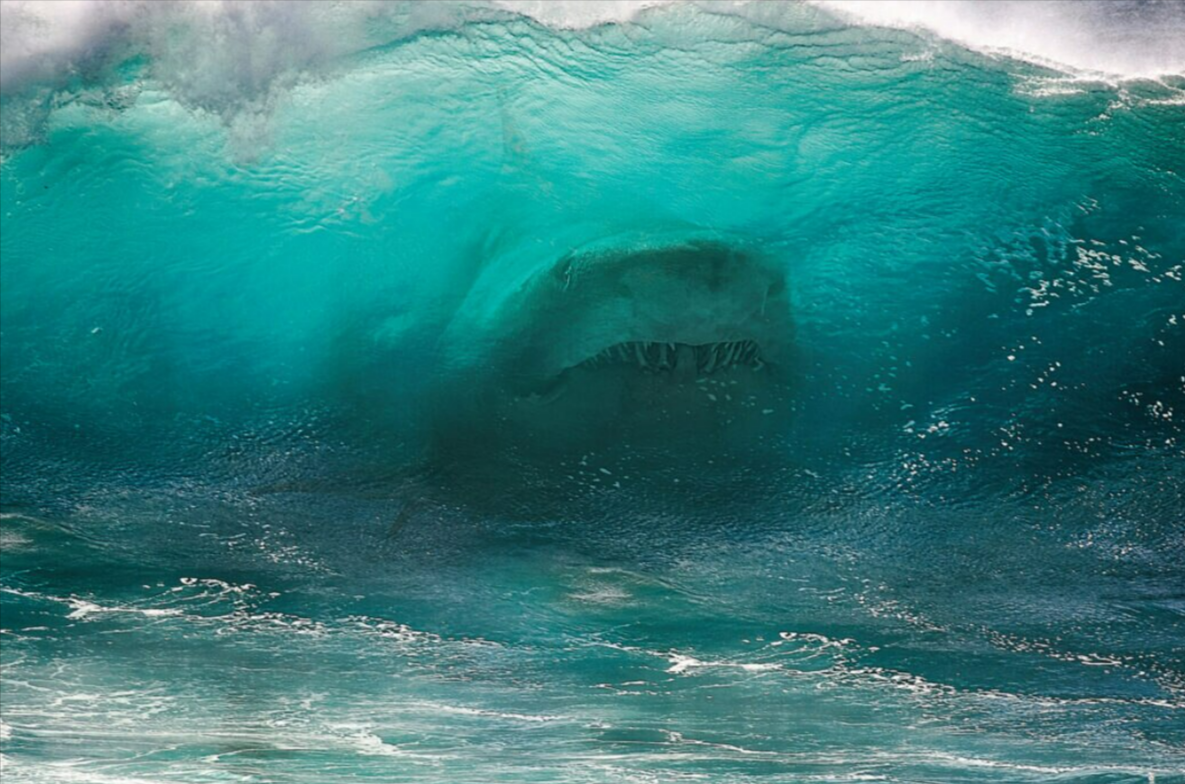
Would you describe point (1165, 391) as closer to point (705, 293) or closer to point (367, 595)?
point (705, 293)

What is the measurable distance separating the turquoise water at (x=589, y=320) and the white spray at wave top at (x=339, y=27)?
2 cm

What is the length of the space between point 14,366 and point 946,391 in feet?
10.7

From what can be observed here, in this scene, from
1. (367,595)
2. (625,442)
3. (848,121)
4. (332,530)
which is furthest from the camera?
(367,595)

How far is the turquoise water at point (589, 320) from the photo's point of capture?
3.22m

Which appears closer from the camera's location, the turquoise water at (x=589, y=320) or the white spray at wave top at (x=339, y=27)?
the white spray at wave top at (x=339, y=27)

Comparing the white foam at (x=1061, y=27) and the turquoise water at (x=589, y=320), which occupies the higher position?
the white foam at (x=1061, y=27)

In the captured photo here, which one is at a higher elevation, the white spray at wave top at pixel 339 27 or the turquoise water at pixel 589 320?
the white spray at wave top at pixel 339 27

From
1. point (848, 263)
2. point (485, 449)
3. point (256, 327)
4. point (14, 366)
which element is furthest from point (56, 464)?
point (848, 263)

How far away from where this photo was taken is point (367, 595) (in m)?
4.23

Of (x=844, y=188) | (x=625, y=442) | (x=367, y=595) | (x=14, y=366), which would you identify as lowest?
(x=367, y=595)

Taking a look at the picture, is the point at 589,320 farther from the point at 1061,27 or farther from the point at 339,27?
the point at 1061,27

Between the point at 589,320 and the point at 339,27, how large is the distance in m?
1.26

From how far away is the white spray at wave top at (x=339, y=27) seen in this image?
3.12 metres

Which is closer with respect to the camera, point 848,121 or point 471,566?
point 848,121
